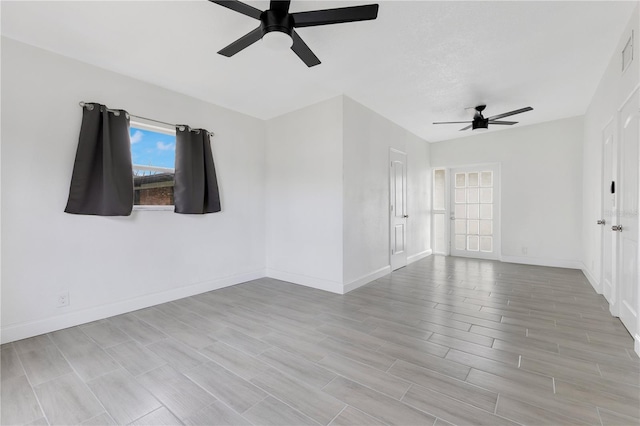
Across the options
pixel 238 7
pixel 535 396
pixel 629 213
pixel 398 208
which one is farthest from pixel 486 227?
pixel 238 7

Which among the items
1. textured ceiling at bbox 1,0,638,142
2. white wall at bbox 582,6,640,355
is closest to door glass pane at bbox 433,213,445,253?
white wall at bbox 582,6,640,355

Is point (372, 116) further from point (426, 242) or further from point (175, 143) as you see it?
point (426, 242)

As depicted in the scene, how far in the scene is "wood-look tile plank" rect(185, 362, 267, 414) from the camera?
169 centimetres

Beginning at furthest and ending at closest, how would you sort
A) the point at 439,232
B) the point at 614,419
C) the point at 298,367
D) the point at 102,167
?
the point at 439,232
the point at 102,167
the point at 298,367
the point at 614,419

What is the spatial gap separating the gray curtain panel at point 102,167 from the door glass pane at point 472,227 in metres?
6.39

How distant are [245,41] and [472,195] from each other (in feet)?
19.2

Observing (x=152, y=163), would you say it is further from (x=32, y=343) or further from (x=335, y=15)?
(x=335, y=15)

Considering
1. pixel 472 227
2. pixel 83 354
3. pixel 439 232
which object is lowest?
pixel 83 354

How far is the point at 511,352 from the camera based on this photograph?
7.30ft

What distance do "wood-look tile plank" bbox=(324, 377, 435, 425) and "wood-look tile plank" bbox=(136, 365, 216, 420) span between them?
2.57 feet

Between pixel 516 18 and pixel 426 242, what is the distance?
16.3 feet

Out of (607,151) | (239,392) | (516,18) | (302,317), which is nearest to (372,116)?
(516,18)

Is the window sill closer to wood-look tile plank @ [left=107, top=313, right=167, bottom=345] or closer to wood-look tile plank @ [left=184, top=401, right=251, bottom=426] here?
wood-look tile plank @ [left=107, top=313, right=167, bottom=345]

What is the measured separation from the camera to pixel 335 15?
6.25ft
